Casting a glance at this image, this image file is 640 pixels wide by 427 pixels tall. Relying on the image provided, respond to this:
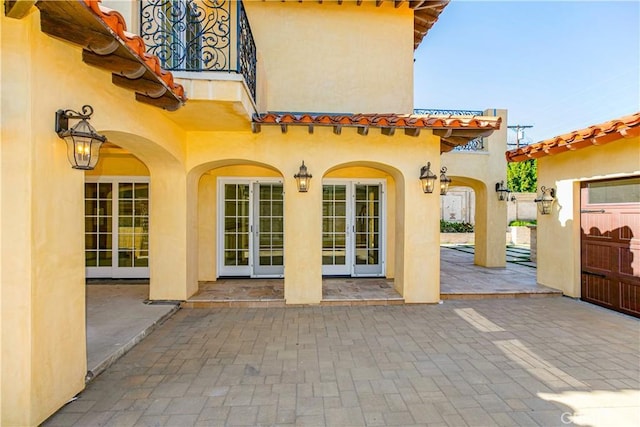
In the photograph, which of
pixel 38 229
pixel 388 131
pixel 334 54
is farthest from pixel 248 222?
pixel 38 229

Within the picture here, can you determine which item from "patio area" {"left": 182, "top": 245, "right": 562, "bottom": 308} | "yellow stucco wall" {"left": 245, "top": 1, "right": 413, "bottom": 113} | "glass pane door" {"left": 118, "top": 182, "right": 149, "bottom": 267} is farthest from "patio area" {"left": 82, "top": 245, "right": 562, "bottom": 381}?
"yellow stucco wall" {"left": 245, "top": 1, "right": 413, "bottom": 113}

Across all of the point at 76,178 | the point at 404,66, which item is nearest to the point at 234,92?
the point at 76,178

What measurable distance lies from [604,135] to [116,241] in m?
12.2

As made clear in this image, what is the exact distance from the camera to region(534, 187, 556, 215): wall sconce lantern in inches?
304

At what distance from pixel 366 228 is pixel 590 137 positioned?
5444 mm

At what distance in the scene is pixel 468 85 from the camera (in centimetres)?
2308

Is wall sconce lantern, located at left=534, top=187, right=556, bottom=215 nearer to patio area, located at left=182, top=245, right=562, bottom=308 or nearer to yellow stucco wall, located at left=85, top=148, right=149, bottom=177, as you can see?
patio area, located at left=182, top=245, right=562, bottom=308

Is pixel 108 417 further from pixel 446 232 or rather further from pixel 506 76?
pixel 506 76

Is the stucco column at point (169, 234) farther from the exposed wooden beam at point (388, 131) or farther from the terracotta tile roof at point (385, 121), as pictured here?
the exposed wooden beam at point (388, 131)

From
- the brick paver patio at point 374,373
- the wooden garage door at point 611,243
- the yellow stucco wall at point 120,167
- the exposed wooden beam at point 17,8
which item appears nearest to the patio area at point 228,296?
A: the brick paver patio at point 374,373

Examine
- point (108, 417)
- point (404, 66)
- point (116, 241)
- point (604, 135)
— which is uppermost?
point (404, 66)

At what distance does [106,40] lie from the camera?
2.93 m

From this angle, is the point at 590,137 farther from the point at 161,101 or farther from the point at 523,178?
the point at 523,178

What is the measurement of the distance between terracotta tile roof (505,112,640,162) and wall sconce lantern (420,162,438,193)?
2.97 meters
